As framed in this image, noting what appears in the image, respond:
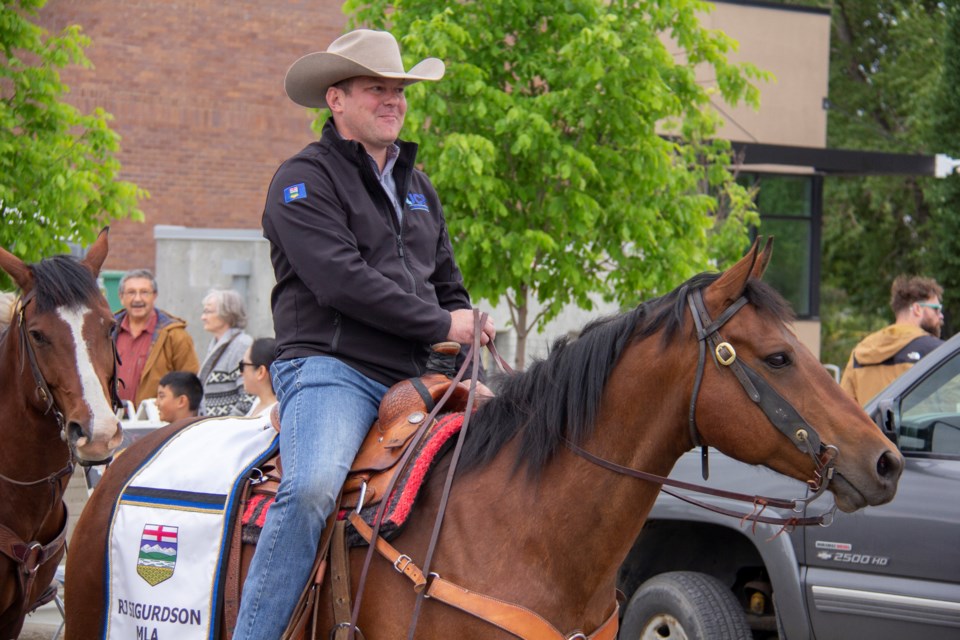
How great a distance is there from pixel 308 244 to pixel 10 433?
6.75 feet

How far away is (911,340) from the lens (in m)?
7.63

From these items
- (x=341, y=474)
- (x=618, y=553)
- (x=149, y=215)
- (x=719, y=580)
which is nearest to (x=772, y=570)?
(x=719, y=580)

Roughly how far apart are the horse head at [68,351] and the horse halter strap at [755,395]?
100 inches

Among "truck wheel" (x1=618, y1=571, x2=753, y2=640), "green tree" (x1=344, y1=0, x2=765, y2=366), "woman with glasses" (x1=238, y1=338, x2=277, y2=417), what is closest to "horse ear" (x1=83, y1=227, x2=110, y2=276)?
"woman with glasses" (x1=238, y1=338, x2=277, y2=417)

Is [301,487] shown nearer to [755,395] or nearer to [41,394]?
[755,395]

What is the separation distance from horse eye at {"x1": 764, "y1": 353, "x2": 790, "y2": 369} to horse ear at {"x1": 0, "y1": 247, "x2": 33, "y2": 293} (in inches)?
129

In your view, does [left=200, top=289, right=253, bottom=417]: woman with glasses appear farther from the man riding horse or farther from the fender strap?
the fender strap

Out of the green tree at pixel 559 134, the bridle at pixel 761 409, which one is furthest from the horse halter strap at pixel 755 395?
the green tree at pixel 559 134

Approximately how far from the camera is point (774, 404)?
10.2ft

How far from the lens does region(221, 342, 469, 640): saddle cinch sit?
11.7 feet

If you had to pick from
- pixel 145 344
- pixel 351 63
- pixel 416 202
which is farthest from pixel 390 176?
pixel 145 344

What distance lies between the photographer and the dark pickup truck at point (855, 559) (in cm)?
489

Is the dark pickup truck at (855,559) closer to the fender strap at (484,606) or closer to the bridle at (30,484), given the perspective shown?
the fender strap at (484,606)

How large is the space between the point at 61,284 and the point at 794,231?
782 inches
